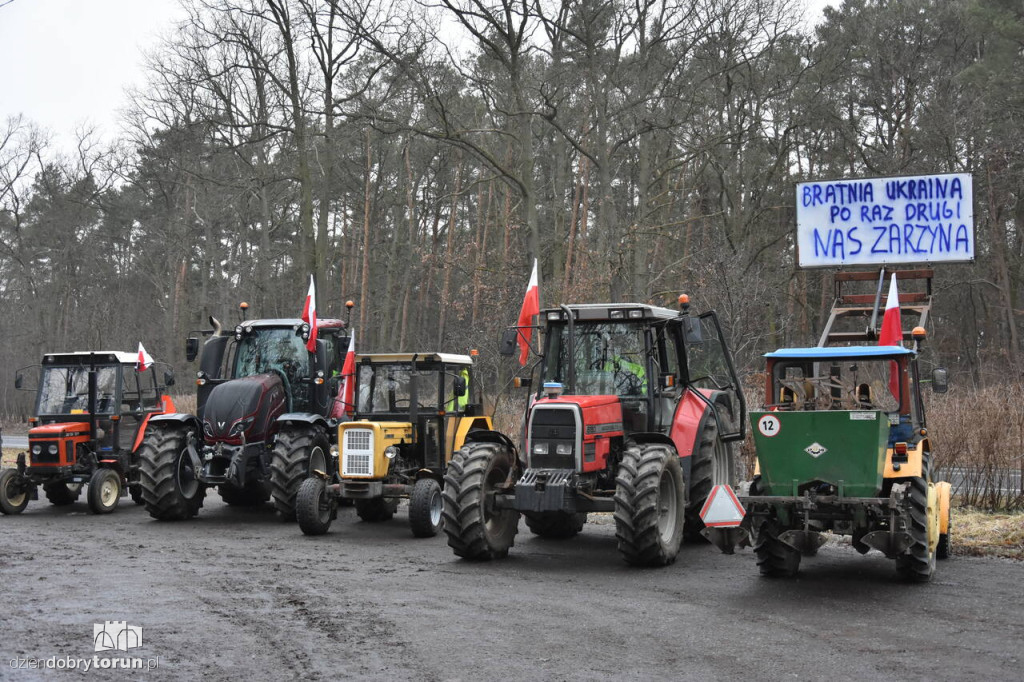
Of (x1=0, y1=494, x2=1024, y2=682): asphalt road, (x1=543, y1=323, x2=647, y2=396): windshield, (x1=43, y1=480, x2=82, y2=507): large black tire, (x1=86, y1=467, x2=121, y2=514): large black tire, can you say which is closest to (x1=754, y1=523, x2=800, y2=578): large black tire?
(x1=0, y1=494, x2=1024, y2=682): asphalt road

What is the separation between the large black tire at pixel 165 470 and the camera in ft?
43.3

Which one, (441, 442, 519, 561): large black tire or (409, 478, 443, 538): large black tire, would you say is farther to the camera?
(409, 478, 443, 538): large black tire

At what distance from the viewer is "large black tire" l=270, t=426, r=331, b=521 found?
12797 millimetres

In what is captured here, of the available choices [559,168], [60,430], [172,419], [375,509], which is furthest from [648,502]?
[559,168]

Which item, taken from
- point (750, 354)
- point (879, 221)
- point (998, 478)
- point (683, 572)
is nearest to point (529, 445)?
point (683, 572)

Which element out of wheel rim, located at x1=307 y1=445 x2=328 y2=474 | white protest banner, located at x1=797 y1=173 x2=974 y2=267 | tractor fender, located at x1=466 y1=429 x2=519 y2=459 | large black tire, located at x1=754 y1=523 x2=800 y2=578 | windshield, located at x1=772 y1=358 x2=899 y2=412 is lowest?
large black tire, located at x1=754 y1=523 x2=800 y2=578

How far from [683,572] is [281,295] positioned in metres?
32.2

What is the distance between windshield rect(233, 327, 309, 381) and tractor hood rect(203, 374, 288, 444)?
1.93ft

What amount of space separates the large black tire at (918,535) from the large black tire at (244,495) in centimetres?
932

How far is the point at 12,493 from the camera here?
48.3ft

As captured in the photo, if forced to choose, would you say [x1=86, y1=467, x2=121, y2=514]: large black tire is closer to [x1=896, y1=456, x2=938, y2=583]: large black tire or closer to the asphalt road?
the asphalt road

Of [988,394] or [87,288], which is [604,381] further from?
[87,288]

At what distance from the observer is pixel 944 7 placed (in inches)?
1107

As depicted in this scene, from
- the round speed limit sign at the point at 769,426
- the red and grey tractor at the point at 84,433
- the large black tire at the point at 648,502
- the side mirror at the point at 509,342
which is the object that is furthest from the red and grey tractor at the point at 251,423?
the round speed limit sign at the point at 769,426
